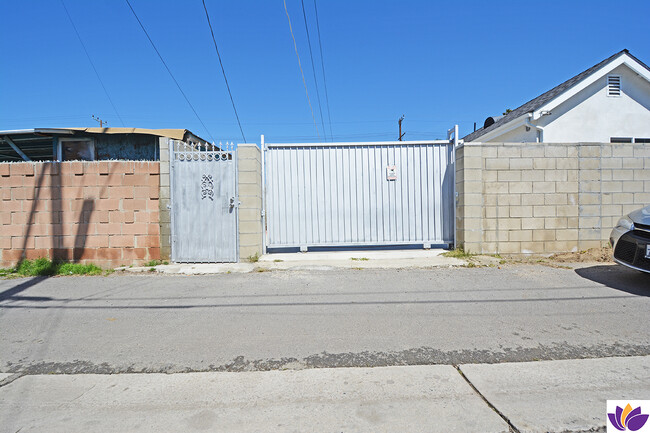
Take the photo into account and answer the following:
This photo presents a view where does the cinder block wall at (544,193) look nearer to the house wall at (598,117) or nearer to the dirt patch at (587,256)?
the dirt patch at (587,256)

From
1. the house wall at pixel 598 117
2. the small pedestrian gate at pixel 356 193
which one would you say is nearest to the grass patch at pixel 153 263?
the small pedestrian gate at pixel 356 193

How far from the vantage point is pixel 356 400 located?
2797 mm

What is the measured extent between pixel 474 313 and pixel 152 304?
165 inches

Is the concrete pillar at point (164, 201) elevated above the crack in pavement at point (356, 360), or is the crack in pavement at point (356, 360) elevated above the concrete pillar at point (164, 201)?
the concrete pillar at point (164, 201)

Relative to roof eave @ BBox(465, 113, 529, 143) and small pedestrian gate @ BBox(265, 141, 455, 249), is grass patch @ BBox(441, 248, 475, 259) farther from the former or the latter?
roof eave @ BBox(465, 113, 529, 143)

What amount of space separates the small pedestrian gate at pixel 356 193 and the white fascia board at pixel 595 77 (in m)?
4.80

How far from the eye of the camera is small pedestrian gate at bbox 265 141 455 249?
26.0ft

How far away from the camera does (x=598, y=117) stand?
36.4 feet

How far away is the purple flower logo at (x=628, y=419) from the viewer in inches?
98.3

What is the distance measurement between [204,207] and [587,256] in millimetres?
7469

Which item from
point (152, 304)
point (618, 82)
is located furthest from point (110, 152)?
point (618, 82)

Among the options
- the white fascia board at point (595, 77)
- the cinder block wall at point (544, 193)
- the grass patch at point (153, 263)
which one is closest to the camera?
the grass patch at point (153, 263)

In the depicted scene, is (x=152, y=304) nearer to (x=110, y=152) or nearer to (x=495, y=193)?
(x=495, y=193)

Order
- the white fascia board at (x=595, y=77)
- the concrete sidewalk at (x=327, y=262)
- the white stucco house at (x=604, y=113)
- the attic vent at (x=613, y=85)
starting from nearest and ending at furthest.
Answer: the concrete sidewalk at (x=327, y=262) < the white fascia board at (x=595, y=77) < the white stucco house at (x=604, y=113) < the attic vent at (x=613, y=85)
